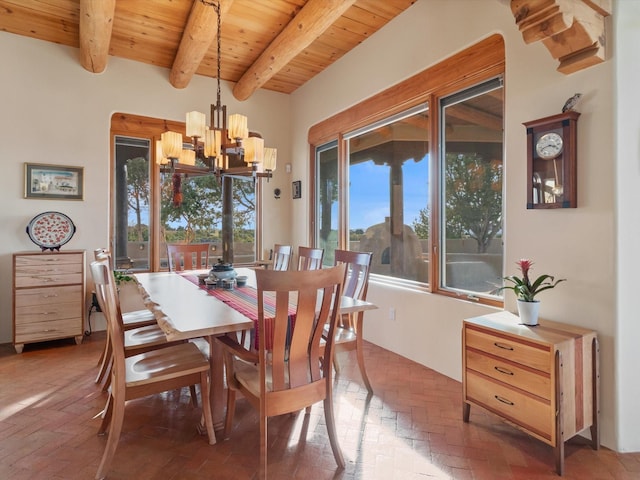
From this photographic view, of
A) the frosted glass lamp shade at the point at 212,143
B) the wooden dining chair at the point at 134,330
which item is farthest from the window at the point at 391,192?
the wooden dining chair at the point at 134,330

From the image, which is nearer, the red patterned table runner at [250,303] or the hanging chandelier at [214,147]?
the red patterned table runner at [250,303]

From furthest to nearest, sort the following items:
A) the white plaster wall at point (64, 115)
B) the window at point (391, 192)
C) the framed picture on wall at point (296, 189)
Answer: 1. the framed picture on wall at point (296, 189)
2. the white plaster wall at point (64, 115)
3. the window at point (391, 192)

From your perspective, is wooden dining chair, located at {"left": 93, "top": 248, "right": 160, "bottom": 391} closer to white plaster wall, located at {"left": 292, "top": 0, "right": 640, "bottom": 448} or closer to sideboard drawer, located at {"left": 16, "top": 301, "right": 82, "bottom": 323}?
sideboard drawer, located at {"left": 16, "top": 301, "right": 82, "bottom": 323}

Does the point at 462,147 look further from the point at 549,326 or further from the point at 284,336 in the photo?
the point at 284,336

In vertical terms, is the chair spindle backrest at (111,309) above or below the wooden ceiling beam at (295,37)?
A: below

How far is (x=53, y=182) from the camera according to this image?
3818 mm

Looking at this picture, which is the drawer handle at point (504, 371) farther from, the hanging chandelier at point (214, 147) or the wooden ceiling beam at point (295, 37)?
the wooden ceiling beam at point (295, 37)

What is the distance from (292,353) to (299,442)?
67 cm

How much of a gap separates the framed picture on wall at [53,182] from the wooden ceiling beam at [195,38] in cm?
157

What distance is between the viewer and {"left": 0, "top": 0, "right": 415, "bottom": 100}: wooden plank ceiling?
305cm

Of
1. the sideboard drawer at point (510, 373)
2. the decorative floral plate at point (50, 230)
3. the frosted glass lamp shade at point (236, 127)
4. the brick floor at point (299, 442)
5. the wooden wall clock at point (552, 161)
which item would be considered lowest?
the brick floor at point (299, 442)

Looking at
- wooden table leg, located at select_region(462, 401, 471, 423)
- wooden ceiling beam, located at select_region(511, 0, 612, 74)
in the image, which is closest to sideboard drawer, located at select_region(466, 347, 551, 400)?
wooden table leg, located at select_region(462, 401, 471, 423)

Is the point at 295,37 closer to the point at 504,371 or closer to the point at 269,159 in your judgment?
the point at 269,159

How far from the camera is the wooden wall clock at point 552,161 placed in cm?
198
